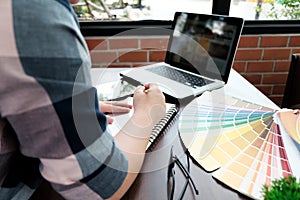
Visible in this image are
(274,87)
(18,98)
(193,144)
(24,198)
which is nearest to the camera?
(18,98)

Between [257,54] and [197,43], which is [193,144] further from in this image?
[257,54]

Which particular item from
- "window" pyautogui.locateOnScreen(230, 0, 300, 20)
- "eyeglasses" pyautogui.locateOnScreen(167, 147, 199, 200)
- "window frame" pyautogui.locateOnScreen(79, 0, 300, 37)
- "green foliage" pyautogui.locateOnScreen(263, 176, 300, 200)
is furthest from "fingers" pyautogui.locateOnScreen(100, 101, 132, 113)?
"window" pyautogui.locateOnScreen(230, 0, 300, 20)

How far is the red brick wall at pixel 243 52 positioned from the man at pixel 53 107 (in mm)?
1048

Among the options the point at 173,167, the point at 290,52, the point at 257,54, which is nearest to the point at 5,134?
the point at 173,167

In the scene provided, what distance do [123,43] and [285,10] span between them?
0.99m

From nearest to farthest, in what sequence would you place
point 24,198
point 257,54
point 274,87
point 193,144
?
point 24,198 → point 193,144 → point 257,54 → point 274,87

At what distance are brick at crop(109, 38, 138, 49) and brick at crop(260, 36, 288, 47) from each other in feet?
2.42

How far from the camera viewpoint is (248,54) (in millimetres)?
1617

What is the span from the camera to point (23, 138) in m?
0.42

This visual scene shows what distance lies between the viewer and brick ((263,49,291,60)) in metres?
1.62

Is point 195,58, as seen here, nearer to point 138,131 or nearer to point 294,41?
point 138,131

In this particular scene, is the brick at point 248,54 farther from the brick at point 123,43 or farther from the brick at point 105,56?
the brick at point 105,56

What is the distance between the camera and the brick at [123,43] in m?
1.56

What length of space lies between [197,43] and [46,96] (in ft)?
2.79
